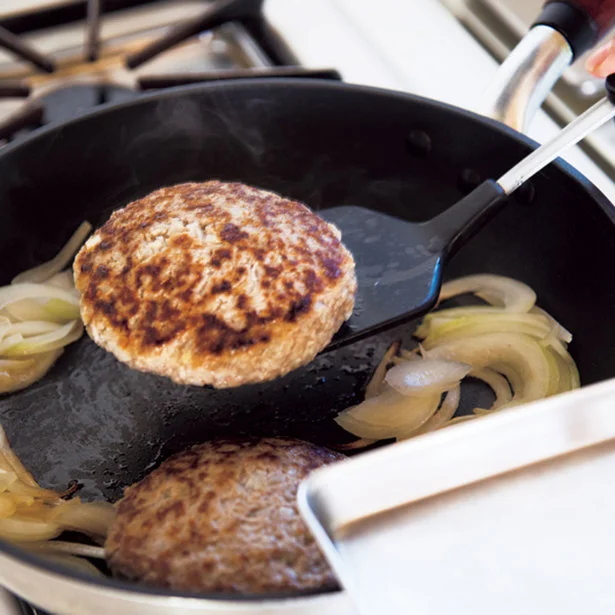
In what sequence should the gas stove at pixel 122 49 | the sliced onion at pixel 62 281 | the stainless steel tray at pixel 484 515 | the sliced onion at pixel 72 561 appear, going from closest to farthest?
the stainless steel tray at pixel 484 515 → the sliced onion at pixel 72 561 → the sliced onion at pixel 62 281 → the gas stove at pixel 122 49

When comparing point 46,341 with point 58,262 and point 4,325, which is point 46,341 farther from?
point 58,262

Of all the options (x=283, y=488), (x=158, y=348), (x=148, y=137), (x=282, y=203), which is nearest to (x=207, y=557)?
(x=283, y=488)

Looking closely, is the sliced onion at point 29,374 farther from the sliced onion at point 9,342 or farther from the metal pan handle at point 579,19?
the metal pan handle at point 579,19

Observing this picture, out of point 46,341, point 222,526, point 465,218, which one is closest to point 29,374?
point 46,341

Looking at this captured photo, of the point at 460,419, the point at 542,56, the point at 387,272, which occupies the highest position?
the point at 542,56

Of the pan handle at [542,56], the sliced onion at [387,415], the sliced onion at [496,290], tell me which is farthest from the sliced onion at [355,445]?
the pan handle at [542,56]

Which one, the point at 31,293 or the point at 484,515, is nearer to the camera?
the point at 484,515

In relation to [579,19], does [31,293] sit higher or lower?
lower

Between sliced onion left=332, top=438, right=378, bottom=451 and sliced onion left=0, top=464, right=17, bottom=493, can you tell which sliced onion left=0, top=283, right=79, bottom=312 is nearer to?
sliced onion left=0, top=464, right=17, bottom=493
